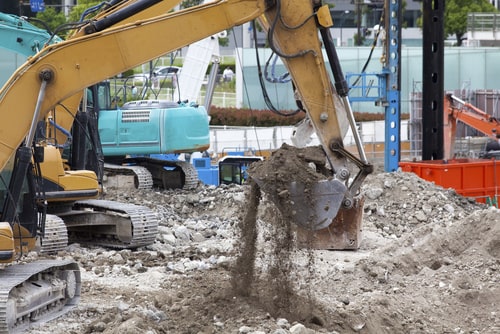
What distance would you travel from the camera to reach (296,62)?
9.84 meters

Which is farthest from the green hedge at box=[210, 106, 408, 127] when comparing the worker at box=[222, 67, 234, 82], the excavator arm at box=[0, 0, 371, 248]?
the excavator arm at box=[0, 0, 371, 248]

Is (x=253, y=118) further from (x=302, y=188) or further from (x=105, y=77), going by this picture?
(x=105, y=77)

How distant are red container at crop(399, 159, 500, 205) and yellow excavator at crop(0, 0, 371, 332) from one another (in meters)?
10.7

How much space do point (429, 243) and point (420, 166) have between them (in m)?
8.26

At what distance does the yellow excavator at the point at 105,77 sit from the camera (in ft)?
29.8

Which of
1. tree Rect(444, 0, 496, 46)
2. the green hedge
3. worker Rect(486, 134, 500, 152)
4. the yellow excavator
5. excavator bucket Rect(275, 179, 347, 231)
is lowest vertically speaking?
worker Rect(486, 134, 500, 152)

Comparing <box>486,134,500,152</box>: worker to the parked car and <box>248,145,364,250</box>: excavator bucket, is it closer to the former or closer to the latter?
the parked car

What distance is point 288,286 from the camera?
9844mm

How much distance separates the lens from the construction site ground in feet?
30.0

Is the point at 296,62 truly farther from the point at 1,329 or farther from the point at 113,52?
the point at 1,329

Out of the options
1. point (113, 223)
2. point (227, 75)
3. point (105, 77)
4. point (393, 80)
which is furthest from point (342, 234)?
point (227, 75)

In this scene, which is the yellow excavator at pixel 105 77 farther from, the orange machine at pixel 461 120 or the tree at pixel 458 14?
the tree at pixel 458 14

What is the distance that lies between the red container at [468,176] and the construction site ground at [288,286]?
564 centimetres

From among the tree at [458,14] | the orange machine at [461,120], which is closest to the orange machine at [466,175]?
the orange machine at [461,120]
